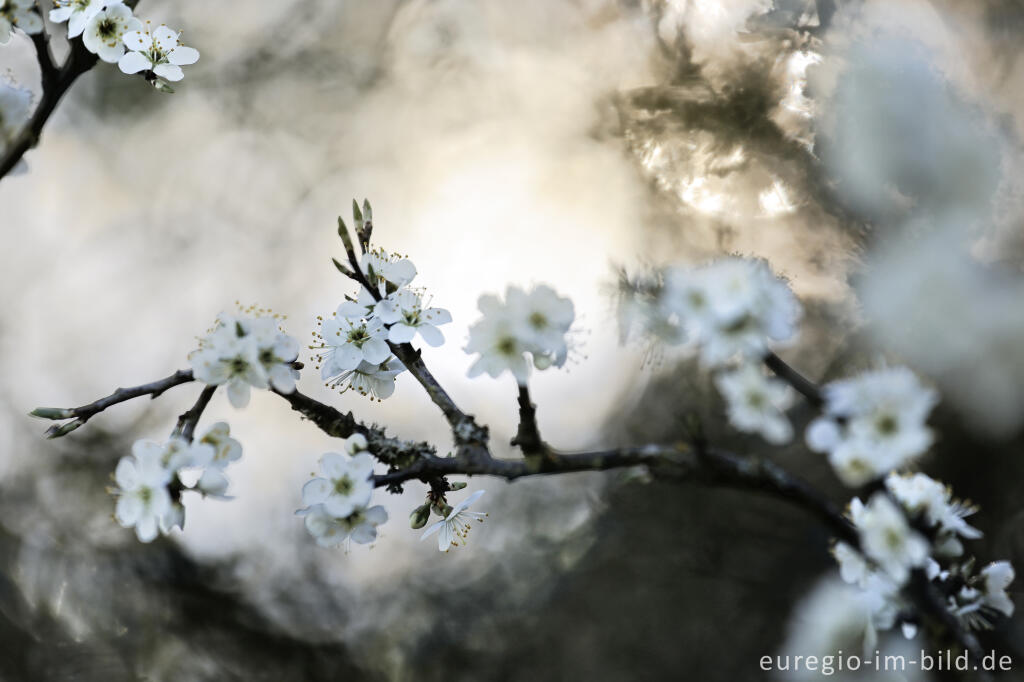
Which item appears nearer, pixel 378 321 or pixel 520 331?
pixel 520 331

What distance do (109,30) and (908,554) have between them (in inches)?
39.3

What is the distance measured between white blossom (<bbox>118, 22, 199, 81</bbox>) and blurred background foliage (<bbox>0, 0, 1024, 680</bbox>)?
4.52ft

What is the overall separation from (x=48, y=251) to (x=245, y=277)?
2.39ft

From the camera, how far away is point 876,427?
1.55 ft

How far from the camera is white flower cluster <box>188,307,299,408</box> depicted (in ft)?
2.10

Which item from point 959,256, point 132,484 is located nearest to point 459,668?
point 959,256

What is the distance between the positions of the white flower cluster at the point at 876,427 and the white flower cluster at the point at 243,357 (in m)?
0.45

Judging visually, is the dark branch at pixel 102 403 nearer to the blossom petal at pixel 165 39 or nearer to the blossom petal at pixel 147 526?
the blossom petal at pixel 147 526

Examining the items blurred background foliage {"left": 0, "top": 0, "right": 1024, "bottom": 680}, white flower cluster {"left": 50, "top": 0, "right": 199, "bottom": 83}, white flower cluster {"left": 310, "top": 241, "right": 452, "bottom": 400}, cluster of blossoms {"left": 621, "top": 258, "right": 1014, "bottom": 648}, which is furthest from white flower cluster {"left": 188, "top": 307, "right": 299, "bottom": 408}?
blurred background foliage {"left": 0, "top": 0, "right": 1024, "bottom": 680}

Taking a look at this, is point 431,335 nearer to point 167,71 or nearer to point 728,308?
point 728,308

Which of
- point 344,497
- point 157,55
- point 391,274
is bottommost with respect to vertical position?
point 344,497

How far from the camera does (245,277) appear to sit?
9.61ft

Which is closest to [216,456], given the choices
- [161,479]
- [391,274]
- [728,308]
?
[161,479]

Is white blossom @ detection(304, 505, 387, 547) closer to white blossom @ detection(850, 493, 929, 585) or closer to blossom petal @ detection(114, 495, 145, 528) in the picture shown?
blossom petal @ detection(114, 495, 145, 528)
